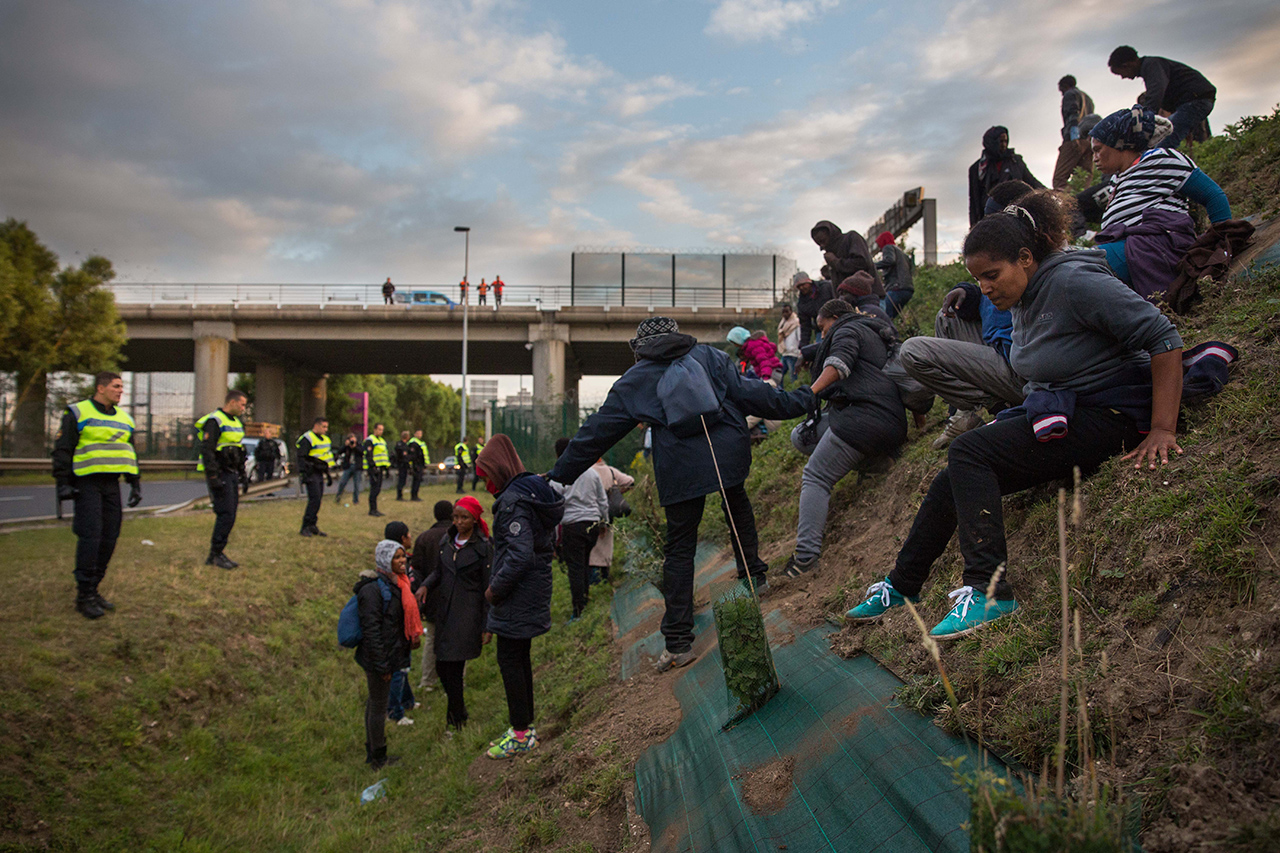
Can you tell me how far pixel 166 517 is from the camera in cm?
1244

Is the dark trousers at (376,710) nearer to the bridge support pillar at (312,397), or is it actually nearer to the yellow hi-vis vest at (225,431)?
the yellow hi-vis vest at (225,431)

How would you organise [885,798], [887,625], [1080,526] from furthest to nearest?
[887,625] → [1080,526] → [885,798]

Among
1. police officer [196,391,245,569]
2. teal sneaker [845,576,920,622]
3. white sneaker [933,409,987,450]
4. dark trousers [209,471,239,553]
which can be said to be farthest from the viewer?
dark trousers [209,471,239,553]

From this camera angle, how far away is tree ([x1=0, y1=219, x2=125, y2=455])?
27875 millimetres

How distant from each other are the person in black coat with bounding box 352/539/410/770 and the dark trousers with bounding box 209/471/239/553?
3.94 m

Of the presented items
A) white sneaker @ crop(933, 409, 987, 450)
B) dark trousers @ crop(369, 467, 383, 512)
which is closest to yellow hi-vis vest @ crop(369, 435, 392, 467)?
dark trousers @ crop(369, 467, 383, 512)

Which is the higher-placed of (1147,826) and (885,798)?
(1147,826)

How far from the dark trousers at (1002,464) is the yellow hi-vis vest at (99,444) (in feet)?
22.4

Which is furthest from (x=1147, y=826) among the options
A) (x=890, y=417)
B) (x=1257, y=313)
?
(x=890, y=417)

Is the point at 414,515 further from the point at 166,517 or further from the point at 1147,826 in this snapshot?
the point at 1147,826

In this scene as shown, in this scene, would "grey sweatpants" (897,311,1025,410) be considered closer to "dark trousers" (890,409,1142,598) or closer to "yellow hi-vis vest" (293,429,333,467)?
"dark trousers" (890,409,1142,598)

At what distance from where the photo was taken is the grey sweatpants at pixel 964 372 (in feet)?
12.4

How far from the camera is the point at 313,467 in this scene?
1295cm

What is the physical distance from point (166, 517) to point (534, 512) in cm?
998
